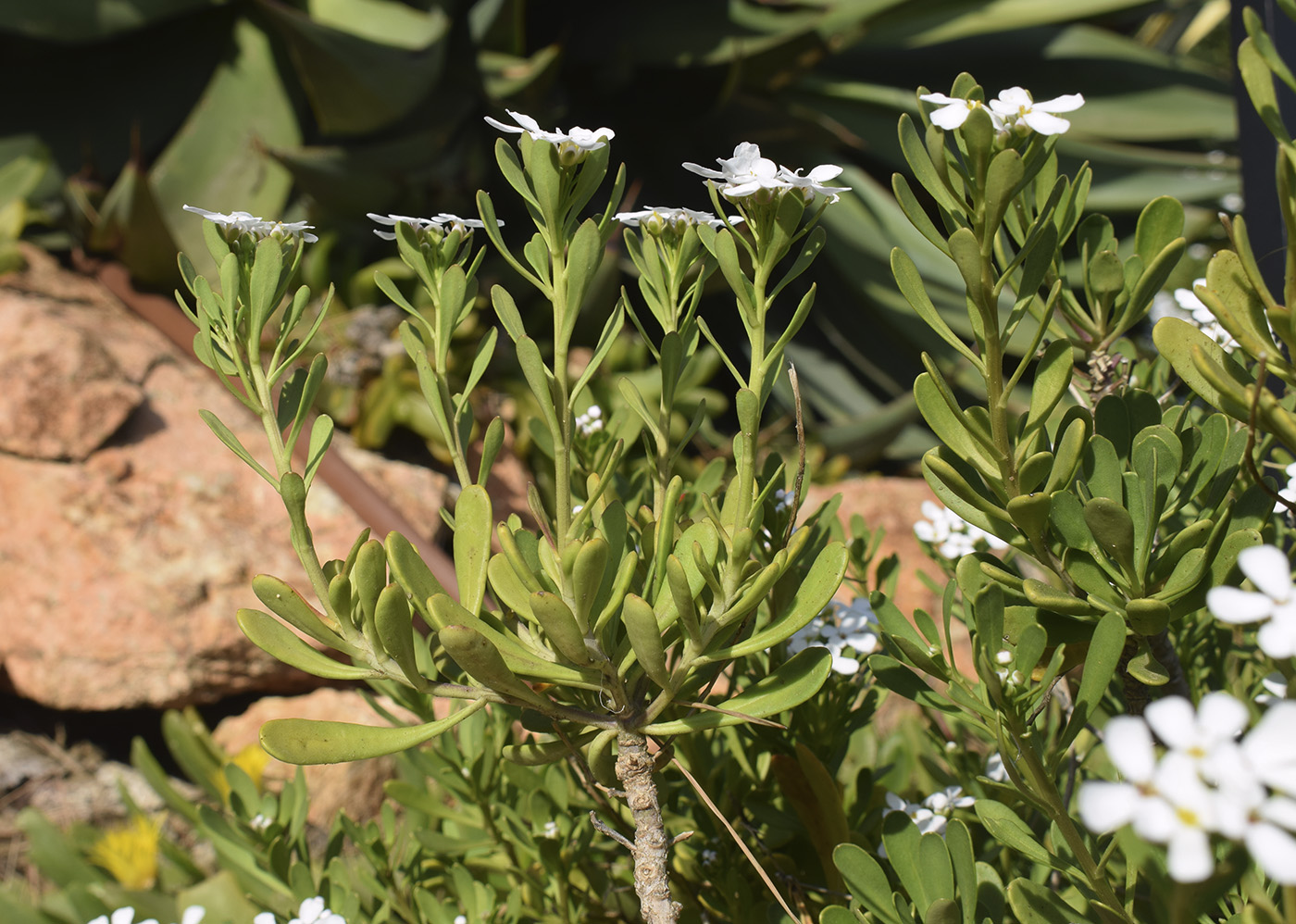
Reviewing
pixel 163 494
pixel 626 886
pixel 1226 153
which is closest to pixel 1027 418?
pixel 626 886

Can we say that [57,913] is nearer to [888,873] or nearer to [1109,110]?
[888,873]

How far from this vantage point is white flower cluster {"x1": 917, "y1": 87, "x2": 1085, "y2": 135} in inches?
18.0

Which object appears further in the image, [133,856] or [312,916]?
[133,856]

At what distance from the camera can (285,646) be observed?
567 mm

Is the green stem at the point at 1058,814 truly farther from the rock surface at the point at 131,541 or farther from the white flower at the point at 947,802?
the rock surface at the point at 131,541

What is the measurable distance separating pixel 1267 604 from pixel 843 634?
435mm

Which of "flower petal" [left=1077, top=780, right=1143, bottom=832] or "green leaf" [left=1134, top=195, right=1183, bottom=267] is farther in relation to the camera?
"green leaf" [left=1134, top=195, right=1183, bottom=267]

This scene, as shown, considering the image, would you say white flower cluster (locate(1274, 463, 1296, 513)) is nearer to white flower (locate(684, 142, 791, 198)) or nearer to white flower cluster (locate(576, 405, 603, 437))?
white flower (locate(684, 142, 791, 198))

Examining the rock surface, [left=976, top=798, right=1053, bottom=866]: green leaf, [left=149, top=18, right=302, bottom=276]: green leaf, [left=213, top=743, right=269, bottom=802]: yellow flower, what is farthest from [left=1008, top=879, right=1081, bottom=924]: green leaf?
[left=149, top=18, right=302, bottom=276]: green leaf

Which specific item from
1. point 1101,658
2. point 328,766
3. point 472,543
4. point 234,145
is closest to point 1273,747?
point 1101,658

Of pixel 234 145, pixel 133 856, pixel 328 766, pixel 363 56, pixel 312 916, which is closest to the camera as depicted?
pixel 312 916

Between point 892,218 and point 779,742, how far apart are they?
202 centimetres

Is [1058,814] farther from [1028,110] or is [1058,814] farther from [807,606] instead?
[1028,110]

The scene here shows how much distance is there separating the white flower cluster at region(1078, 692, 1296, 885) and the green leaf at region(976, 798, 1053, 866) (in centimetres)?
25
